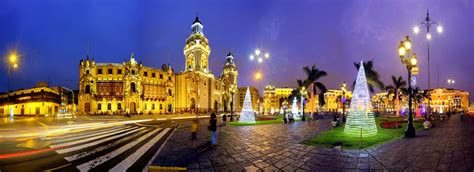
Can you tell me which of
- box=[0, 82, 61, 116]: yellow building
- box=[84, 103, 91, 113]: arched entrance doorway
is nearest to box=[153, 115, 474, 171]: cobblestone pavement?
box=[84, 103, 91, 113]: arched entrance doorway

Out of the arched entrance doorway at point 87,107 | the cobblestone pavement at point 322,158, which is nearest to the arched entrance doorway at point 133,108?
the arched entrance doorway at point 87,107

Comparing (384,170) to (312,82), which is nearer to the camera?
(384,170)

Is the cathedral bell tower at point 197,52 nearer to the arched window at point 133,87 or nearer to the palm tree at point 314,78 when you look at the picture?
the arched window at point 133,87

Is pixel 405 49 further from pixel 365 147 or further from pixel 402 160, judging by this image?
pixel 402 160

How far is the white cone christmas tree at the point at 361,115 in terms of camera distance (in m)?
14.8

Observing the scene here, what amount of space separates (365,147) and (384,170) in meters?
3.60

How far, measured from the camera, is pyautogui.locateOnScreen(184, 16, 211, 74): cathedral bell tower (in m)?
81.8

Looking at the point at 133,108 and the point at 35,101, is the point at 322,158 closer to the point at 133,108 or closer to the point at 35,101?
the point at 133,108

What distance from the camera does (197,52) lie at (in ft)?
269

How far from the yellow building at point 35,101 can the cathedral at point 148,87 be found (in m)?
19.2

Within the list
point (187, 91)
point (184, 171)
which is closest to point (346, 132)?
point (184, 171)

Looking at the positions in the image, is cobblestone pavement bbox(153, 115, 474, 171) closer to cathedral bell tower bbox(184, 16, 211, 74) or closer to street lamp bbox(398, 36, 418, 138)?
street lamp bbox(398, 36, 418, 138)

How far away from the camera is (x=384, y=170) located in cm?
688

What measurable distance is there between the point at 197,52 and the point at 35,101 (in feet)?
163
